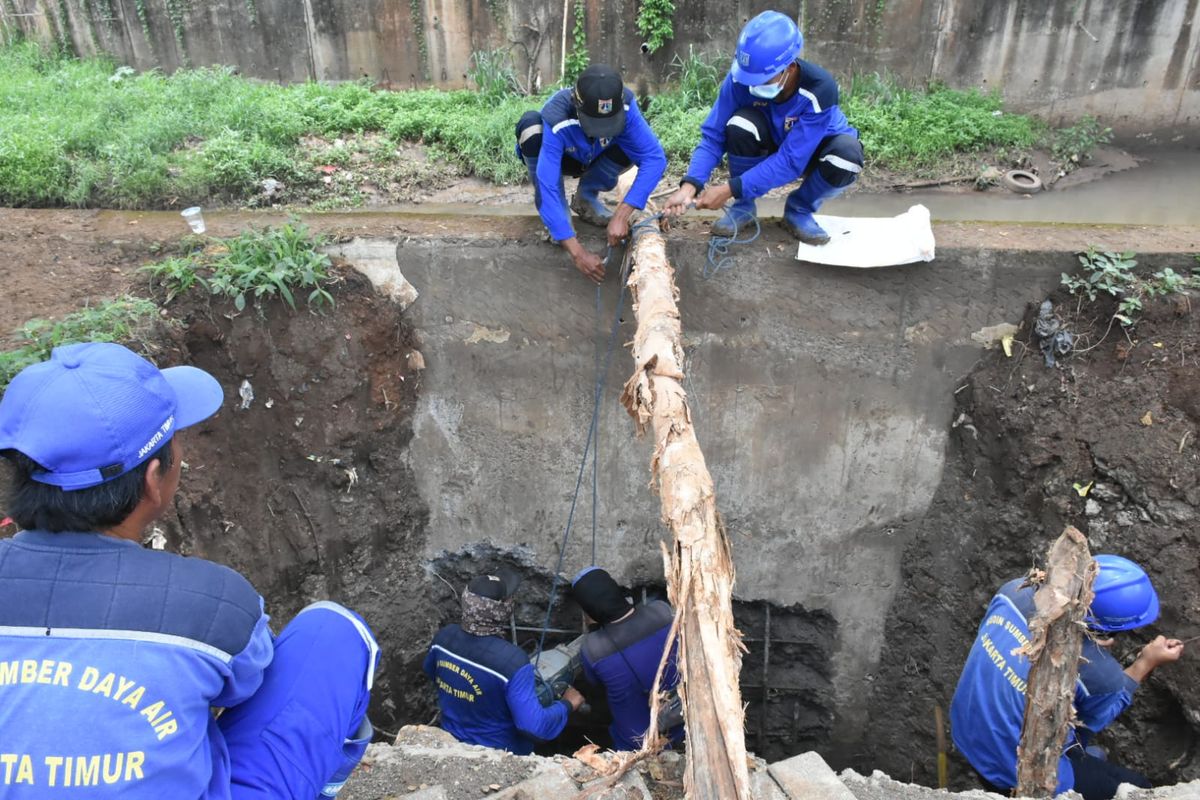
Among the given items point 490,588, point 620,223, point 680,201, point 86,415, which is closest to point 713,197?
point 680,201

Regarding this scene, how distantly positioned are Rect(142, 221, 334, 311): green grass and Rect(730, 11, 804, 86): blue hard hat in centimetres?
242

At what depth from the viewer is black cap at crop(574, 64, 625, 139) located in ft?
12.6

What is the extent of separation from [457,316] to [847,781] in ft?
10.0

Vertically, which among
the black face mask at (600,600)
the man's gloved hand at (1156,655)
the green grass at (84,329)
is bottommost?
the black face mask at (600,600)

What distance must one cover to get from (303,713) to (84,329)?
2.59 meters

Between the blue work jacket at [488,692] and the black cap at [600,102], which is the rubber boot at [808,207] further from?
the blue work jacket at [488,692]

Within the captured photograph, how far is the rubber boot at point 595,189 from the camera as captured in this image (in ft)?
14.7

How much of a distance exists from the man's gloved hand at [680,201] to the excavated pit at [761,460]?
341mm

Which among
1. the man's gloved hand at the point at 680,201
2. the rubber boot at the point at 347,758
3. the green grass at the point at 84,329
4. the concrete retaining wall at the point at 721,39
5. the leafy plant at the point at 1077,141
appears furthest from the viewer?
the concrete retaining wall at the point at 721,39

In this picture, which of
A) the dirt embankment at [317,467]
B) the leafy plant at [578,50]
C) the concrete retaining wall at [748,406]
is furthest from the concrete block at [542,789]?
the leafy plant at [578,50]

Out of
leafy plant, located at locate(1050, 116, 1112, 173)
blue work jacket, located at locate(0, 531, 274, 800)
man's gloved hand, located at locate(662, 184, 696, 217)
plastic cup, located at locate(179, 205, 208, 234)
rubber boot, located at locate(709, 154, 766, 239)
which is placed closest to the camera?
blue work jacket, located at locate(0, 531, 274, 800)

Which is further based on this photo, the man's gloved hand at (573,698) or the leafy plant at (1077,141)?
the leafy plant at (1077,141)

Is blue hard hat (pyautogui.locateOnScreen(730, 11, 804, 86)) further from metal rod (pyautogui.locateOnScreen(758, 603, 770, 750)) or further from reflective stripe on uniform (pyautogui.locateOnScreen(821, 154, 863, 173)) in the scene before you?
metal rod (pyautogui.locateOnScreen(758, 603, 770, 750))

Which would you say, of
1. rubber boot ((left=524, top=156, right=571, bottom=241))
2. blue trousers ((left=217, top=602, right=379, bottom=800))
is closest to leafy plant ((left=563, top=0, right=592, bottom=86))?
rubber boot ((left=524, top=156, right=571, bottom=241))
